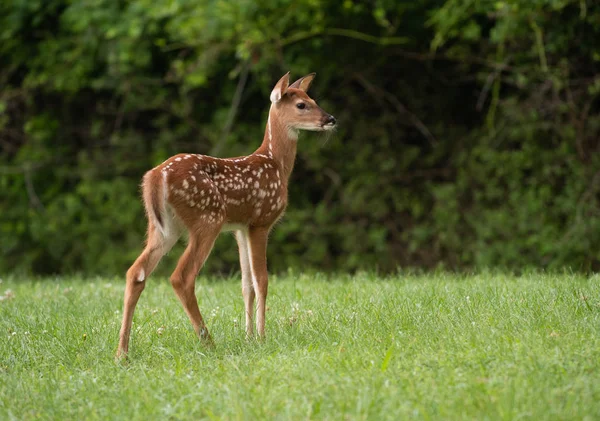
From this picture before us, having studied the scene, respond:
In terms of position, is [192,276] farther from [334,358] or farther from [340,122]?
[340,122]

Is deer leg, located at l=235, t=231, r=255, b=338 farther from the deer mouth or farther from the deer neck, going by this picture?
the deer mouth

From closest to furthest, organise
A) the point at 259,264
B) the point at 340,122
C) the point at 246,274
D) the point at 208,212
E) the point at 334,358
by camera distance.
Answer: the point at 334,358, the point at 208,212, the point at 259,264, the point at 246,274, the point at 340,122

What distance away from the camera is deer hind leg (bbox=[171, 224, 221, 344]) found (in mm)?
5484

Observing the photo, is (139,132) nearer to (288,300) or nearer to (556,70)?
(556,70)

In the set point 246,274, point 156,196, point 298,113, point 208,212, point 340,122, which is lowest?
point 340,122

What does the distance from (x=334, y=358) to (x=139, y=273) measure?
4.29 ft

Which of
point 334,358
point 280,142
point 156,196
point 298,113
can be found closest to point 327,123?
point 298,113

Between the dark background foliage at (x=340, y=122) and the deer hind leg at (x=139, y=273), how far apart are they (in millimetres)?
6014

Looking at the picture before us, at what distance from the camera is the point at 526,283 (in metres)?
7.01

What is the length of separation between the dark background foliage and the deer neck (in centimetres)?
474

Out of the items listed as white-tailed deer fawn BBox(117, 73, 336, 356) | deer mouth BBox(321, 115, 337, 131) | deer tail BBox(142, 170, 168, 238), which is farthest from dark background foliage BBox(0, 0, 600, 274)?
deer tail BBox(142, 170, 168, 238)

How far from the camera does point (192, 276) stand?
5.50m

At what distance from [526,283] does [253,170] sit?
2268mm

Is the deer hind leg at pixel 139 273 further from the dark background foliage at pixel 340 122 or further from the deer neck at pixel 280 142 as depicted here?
the dark background foliage at pixel 340 122
